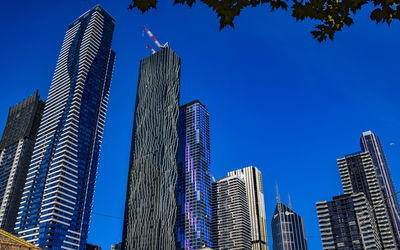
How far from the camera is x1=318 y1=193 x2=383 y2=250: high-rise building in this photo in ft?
484

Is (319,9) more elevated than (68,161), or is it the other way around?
(68,161)

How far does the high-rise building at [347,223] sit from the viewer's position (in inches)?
5812

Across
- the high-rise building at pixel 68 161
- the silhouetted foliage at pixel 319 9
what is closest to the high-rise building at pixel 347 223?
the high-rise building at pixel 68 161

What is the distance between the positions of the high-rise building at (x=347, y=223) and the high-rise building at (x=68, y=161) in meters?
112

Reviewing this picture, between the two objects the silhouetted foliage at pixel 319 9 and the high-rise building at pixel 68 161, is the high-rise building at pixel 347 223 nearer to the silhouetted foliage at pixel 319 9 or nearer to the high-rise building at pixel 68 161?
the high-rise building at pixel 68 161

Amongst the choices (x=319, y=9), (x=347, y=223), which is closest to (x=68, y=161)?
(x=347, y=223)

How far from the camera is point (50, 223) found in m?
141

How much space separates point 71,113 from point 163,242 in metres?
81.4

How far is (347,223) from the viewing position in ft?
507

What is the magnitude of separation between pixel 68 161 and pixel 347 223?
13257 cm

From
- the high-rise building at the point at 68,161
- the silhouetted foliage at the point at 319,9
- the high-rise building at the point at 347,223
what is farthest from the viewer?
the high-rise building at the point at 347,223

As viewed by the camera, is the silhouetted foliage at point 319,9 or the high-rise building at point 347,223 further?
the high-rise building at point 347,223

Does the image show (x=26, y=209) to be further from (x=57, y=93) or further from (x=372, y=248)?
(x=372, y=248)

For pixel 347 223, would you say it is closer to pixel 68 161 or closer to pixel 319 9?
pixel 68 161
